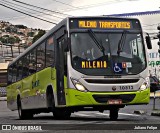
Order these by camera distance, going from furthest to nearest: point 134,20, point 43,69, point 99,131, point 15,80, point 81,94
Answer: point 15,80 < point 43,69 < point 134,20 < point 81,94 < point 99,131

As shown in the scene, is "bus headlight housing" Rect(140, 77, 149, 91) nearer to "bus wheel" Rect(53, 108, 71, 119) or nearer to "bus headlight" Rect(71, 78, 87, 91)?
"bus headlight" Rect(71, 78, 87, 91)

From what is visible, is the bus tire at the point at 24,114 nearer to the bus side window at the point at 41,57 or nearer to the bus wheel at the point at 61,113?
the bus side window at the point at 41,57

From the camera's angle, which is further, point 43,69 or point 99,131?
point 43,69

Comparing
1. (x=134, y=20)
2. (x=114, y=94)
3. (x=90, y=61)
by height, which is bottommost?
(x=114, y=94)

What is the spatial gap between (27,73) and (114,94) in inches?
274

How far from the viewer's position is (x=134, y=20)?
49.5ft

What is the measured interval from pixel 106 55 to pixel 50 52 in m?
2.80

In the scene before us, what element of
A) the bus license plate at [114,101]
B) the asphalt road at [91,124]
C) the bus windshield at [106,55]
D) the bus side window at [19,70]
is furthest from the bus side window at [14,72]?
the bus license plate at [114,101]

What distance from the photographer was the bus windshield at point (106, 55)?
14.0 metres

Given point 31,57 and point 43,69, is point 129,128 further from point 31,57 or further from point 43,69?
point 31,57

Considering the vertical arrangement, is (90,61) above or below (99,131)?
above

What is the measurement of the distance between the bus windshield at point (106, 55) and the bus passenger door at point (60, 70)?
78 centimetres

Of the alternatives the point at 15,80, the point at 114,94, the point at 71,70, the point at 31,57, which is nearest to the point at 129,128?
the point at 114,94

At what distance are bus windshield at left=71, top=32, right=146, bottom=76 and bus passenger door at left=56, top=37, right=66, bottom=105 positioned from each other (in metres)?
0.78
